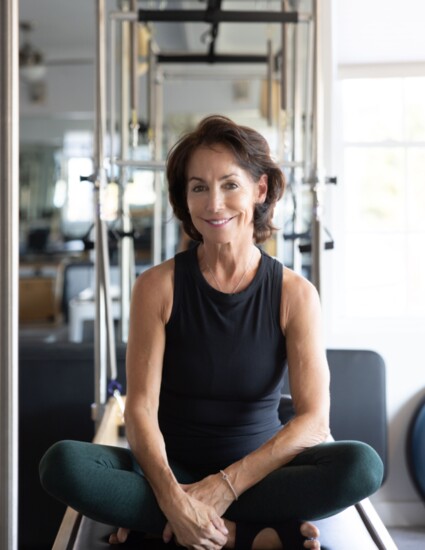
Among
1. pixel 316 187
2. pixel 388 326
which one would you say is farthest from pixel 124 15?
pixel 388 326

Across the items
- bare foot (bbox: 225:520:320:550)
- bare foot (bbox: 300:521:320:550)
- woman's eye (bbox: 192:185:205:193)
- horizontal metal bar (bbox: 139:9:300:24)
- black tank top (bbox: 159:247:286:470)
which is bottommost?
bare foot (bbox: 225:520:320:550)

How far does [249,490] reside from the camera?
65.6 inches

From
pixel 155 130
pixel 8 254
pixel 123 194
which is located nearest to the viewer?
pixel 8 254

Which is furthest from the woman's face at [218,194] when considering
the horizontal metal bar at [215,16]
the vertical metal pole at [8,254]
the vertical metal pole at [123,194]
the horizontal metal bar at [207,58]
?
the horizontal metal bar at [207,58]

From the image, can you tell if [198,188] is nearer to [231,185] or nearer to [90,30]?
[231,185]

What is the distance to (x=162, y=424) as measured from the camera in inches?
71.6

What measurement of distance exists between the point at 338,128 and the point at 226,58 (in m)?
0.86

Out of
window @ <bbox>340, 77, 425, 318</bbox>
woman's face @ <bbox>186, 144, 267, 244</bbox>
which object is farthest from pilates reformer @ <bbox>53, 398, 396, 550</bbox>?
window @ <bbox>340, 77, 425, 318</bbox>

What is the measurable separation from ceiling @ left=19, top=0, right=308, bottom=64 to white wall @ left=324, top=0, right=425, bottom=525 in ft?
10.3

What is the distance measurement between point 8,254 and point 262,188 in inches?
24.9

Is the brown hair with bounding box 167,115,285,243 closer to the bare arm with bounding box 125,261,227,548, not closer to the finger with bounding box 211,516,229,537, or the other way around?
the bare arm with bounding box 125,261,227,548

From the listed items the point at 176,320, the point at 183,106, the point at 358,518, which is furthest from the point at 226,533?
the point at 183,106

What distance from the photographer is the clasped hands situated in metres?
1.56

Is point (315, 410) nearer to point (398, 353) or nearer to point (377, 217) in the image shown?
point (398, 353)
